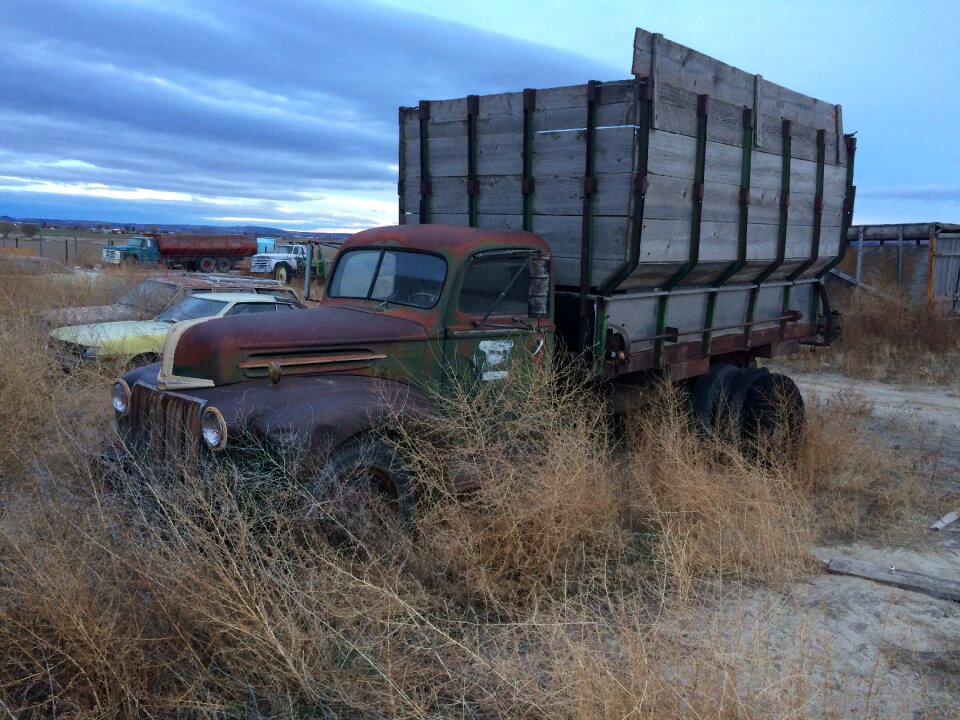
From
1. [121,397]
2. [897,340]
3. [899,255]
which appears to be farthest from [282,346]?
[899,255]

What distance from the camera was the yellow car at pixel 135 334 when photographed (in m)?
8.82

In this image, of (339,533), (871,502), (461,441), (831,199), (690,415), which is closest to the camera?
(339,533)

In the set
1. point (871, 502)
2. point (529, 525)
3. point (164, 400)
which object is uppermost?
point (164, 400)

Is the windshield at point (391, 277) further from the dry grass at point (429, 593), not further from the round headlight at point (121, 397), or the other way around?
the round headlight at point (121, 397)

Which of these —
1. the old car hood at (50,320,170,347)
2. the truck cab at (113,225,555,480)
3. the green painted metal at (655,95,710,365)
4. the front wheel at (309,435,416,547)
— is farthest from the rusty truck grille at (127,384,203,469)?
the old car hood at (50,320,170,347)

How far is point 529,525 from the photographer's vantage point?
425cm

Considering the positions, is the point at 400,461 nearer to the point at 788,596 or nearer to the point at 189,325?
the point at 189,325

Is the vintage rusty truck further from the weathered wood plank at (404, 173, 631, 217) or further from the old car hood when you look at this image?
the old car hood

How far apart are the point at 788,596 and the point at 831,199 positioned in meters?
5.17

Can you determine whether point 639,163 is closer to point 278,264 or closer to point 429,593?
point 429,593

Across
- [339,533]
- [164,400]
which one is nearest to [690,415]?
[339,533]

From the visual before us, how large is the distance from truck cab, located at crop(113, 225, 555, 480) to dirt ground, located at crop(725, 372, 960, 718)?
2.14 metres

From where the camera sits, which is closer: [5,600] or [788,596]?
[5,600]

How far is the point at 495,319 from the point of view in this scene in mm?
5246
